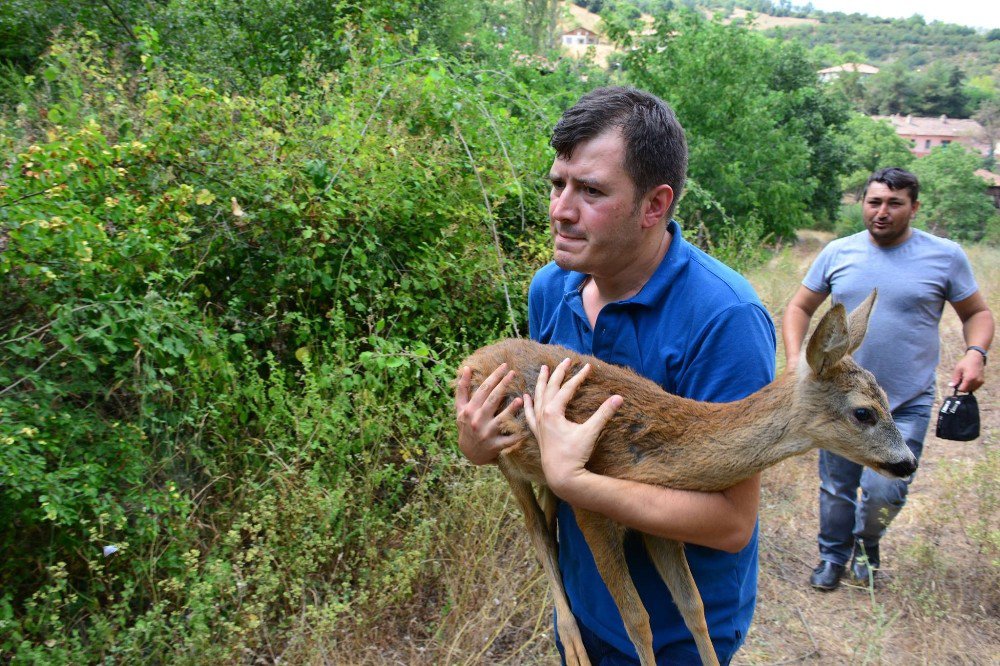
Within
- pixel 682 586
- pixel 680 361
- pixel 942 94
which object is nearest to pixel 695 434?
pixel 680 361

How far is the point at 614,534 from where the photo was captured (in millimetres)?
2160

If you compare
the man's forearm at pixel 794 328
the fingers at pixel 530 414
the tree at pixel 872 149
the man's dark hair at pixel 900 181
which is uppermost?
the fingers at pixel 530 414

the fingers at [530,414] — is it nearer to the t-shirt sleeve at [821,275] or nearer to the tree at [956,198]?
the t-shirt sleeve at [821,275]

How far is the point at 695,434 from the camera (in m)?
2.12

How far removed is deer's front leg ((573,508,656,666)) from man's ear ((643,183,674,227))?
2.81ft

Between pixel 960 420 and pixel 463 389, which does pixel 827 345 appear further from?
pixel 960 420

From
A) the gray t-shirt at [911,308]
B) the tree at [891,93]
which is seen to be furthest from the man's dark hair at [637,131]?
the tree at [891,93]

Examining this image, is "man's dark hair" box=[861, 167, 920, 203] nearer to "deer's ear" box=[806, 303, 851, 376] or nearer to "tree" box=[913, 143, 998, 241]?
"deer's ear" box=[806, 303, 851, 376]

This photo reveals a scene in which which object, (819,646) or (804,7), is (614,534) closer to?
(819,646)

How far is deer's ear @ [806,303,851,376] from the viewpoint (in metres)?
2.22

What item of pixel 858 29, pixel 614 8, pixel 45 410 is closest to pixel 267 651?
pixel 45 410

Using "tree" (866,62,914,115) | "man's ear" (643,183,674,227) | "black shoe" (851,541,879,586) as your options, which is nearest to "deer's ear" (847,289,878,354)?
"man's ear" (643,183,674,227)

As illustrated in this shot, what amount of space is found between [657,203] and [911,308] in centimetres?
363

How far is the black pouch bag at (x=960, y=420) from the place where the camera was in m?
4.73
